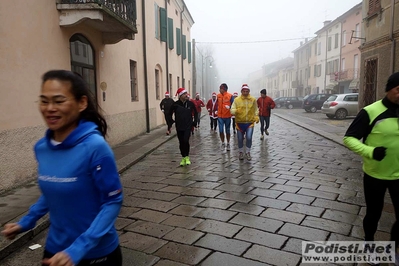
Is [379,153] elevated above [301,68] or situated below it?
below

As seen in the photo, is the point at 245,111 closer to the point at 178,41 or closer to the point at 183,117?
the point at 183,117

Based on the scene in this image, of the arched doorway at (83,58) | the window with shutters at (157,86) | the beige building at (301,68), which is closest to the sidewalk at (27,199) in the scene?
the arched doorway at (83,58)

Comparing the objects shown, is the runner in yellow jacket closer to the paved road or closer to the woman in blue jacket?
the paved road

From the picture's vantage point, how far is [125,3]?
29.0 ft

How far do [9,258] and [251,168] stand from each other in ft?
15.3

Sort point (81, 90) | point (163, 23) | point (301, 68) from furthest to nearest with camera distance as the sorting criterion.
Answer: point (301, 68) < point (163, 23) < point (81, 90)

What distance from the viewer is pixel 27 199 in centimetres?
486

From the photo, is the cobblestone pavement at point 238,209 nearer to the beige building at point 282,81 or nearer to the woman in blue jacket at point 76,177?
the woman in blue jacket at point 76,177

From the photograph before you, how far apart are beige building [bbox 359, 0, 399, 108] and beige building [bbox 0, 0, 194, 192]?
8329 mm

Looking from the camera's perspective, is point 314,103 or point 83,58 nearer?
point 83,58

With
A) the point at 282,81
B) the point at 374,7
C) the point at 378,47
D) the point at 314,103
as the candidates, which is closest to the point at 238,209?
the point at 378,47

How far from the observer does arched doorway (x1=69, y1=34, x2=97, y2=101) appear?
25.4 ft

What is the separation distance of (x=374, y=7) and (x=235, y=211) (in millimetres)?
11538

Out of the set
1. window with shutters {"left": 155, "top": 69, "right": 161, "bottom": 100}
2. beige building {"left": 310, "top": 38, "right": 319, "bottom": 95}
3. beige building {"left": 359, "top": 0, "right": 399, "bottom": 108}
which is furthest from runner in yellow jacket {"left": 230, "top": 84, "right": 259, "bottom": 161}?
beige building {"left": 310, "top": 38, "right": 319, "bottom": 95}
